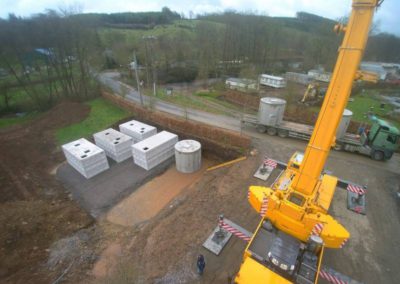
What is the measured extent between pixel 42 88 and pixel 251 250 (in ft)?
104

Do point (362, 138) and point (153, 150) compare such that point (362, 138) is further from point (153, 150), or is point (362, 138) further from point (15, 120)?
point (15, 120)

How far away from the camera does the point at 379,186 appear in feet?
40.4

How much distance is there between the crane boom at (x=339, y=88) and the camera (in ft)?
→ 17.1

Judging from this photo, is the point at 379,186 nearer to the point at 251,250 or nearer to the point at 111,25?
the point at 251,250

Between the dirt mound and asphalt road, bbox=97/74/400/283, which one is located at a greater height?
asphalt road, bbox=97/74/400/283

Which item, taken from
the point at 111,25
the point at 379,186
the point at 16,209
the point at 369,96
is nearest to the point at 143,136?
the point at 16,209

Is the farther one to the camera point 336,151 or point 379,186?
point 336,151

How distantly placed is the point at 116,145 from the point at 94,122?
8492mm

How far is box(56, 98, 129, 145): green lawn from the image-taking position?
19391 mm

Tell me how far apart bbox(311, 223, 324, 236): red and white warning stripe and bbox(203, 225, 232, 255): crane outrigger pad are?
3.55 m

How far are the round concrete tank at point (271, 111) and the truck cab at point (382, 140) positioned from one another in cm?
598

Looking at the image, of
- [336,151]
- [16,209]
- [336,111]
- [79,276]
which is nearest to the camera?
[336,111]

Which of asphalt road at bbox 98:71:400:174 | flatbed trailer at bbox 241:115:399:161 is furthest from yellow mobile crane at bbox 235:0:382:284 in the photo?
asphalt road at bbox 98:71:400:174

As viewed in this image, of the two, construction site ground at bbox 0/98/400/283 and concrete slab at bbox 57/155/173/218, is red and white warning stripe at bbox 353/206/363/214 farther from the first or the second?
concrete slab at bbox 57/155/173/218
